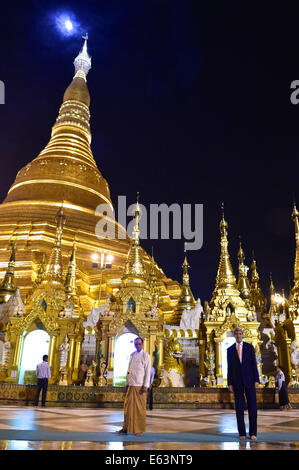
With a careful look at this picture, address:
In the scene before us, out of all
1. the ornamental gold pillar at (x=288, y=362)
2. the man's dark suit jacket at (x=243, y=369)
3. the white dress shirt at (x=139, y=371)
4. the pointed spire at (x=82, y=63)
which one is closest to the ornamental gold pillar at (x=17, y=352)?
the white dress shirt at (x=139, y=371)

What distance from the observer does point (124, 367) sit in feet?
46.4

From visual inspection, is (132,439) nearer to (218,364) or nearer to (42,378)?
(42,378)

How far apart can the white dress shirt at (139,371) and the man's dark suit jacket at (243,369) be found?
1185 mm

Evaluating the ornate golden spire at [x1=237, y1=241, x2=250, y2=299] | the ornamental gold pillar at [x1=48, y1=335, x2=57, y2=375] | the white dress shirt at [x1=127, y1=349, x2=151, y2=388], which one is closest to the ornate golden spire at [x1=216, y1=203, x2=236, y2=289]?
the ornate golden spire at [x1=237, y1=241, x2=250, y2=299]

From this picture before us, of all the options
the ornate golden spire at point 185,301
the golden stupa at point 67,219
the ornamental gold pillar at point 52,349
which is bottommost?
the ornamental gold pillar at point 52,349

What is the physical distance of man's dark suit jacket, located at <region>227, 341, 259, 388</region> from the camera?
197 inches

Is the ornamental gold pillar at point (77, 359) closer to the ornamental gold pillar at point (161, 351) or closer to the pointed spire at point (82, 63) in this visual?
the ornamental gold pillar at point (161, 351)

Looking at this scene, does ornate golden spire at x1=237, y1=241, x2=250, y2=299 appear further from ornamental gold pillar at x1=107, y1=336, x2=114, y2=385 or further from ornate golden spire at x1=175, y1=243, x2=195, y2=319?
ornamental gold pillar at x1=107, y1=336, x2=114, y2=385

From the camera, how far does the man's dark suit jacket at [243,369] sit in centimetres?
501

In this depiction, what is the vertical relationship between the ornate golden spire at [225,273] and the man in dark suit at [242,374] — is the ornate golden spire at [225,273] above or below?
above

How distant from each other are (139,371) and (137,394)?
312 mm

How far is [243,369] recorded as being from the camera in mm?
5070

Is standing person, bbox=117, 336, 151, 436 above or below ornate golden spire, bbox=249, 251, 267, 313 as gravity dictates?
below
